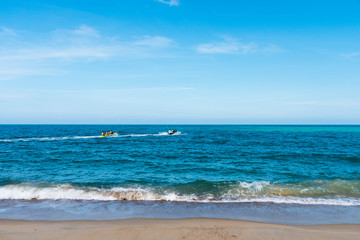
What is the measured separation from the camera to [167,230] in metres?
8.02

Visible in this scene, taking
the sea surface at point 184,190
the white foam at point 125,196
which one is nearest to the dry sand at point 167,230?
the sea surface at point 184,190

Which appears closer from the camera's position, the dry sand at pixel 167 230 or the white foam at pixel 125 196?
the dry sand at pixel 167 230

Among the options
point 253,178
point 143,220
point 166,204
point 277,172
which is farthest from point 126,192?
point 277,172

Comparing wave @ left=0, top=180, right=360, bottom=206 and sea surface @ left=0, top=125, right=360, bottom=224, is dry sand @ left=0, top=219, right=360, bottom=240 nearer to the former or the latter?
sea surface @ left=0, top=125, right=360, bottom=224

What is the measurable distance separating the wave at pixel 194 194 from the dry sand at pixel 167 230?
2927 millimetres

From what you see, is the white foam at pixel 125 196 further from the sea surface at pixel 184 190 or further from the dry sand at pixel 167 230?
the dry sand at pixel 167 230

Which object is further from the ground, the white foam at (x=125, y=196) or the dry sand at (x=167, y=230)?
the dry sand at (x=167, y=230)

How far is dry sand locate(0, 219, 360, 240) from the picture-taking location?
300 inches

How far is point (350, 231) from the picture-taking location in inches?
320

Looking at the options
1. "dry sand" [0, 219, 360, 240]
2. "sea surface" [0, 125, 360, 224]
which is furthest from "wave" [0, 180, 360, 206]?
"dry sand" [0, 219, 360, 240]

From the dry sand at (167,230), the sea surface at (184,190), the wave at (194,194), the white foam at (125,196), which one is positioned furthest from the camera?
the wave at (194,194)

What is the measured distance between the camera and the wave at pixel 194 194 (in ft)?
38.4

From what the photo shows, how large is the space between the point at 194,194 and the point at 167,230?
4749 millimetres

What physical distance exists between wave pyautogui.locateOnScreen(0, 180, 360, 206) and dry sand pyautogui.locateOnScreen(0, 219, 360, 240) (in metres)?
2.93
